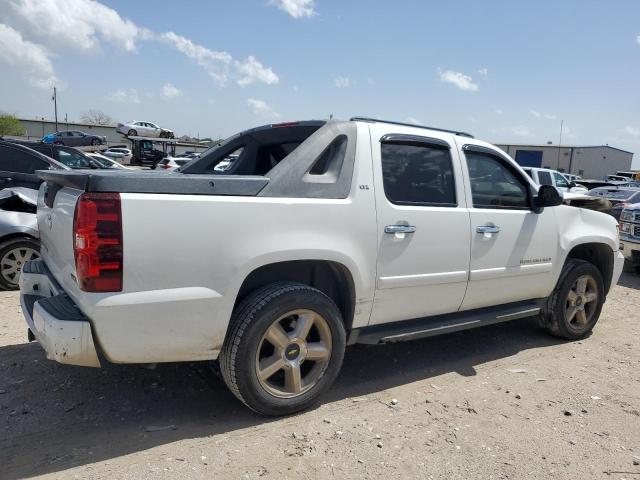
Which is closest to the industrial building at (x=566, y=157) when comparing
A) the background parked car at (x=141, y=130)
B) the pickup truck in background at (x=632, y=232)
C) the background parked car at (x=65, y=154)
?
the background parked car at (x=141, y=130)

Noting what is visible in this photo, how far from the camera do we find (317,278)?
3.51 meters

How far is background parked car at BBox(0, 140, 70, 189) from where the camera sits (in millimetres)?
7512

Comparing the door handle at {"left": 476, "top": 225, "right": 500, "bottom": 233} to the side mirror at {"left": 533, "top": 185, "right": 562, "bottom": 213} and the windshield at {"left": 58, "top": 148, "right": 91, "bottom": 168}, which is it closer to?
the side mirror at {"left": 533, "top": 185, "right": 562, "bottom": 213}

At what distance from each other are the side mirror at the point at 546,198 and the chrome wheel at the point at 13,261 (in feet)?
17.3

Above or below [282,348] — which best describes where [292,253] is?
above

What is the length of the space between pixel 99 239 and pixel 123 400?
1415 mm

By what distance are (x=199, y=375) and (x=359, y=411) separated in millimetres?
1245

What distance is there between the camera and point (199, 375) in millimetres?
3855

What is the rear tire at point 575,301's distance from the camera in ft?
15.9

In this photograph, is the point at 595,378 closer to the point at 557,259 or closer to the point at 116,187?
the point at 557,259

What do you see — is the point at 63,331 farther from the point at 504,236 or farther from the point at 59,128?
the point at 59,128

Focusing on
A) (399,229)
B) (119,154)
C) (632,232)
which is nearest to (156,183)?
(399,229)

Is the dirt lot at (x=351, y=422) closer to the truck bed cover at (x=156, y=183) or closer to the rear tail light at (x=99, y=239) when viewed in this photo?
the rear tail light at (x=99, y=239)

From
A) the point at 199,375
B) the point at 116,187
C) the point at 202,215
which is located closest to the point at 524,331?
the point at 199,375
